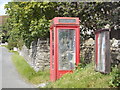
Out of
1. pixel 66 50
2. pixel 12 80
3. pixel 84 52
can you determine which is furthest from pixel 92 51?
pixel 12 80

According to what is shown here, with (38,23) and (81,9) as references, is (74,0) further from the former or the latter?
(38,23)

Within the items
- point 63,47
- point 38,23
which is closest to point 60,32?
point 63,47

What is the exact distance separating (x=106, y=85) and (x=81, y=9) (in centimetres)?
597

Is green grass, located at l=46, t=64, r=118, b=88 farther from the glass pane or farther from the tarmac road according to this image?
the tarmac road

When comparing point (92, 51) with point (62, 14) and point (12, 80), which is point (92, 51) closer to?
point (62, 14)

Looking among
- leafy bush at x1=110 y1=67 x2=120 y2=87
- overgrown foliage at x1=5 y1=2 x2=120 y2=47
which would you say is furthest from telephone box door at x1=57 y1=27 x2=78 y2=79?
leafy bush at x1=110 y1=67 x2=120 y2=87

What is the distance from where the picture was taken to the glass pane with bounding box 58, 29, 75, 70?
1091 cm

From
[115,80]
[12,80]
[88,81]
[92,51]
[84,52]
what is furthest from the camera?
[12,80]

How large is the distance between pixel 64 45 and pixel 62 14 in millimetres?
3744

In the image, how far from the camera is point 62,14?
14.5m

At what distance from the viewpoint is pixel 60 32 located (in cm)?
1084

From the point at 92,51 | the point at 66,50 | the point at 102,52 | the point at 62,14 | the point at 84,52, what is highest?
the point at 62,14

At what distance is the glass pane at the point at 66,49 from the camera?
35.8 feet

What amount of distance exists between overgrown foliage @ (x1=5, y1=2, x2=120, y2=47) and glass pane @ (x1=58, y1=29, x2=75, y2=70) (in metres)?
2.61
